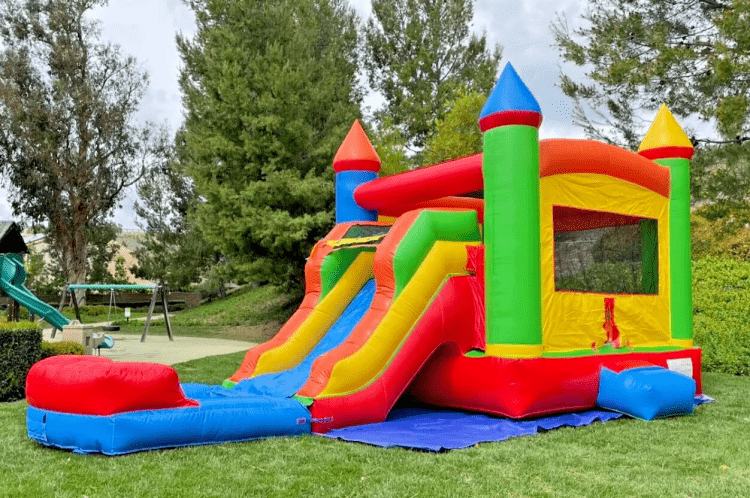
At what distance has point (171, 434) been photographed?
15.9 feet

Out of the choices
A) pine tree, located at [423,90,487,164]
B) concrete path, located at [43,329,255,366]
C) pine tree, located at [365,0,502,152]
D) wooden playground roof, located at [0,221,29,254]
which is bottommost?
concrete path, located at [43,329,255,366]

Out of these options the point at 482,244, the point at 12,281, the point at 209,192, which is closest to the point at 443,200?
the point at 482,244

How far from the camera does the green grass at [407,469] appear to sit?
3.95m

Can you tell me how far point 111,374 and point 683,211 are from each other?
6.08 m

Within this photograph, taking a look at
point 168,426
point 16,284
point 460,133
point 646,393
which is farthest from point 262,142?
point 168,426

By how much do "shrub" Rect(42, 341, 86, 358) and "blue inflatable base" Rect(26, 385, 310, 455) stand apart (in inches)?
157

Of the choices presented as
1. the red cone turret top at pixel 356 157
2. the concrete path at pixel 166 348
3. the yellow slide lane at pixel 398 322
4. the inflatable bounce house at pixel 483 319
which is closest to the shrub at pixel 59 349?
the concrete path at pixel 166 348

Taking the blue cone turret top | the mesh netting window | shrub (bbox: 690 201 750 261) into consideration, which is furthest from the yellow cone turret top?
shrub (bbox: 690 201 750 261)

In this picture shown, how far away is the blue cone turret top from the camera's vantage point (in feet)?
20.7

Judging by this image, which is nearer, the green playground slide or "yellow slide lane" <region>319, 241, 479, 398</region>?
"yellow slide lane" <region>319, 241, 479, 398</region>

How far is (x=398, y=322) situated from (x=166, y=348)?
29.5ft

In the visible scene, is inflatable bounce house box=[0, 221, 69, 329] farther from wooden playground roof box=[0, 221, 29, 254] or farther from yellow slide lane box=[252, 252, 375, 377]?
yellow slide lane box=[252, 252, 375, 377]

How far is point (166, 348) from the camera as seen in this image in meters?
14.0

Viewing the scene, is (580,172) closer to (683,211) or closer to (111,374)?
(683,211)
